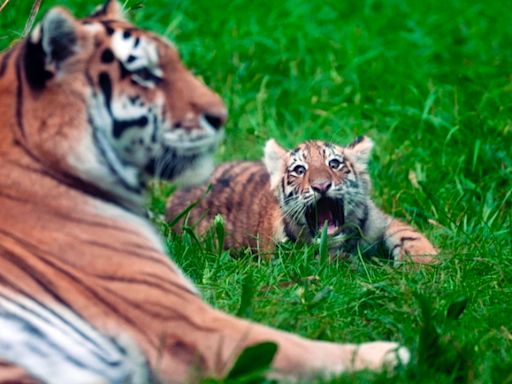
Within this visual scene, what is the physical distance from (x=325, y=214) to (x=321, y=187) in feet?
0.78

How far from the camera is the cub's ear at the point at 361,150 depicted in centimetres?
688

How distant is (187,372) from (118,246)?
47 centimetres

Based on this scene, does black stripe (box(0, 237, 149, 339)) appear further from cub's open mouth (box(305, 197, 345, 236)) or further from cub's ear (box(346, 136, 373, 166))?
cub's ear (box(346, 136, 373, 166))

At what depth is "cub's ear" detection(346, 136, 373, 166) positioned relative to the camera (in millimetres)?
6883

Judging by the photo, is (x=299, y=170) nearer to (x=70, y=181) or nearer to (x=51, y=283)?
(x=70, y=181)

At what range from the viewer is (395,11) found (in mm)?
9984

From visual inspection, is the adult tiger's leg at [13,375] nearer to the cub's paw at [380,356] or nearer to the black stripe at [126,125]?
the black stripe at [126,125]

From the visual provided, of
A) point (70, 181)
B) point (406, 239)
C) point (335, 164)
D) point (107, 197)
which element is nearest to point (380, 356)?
point (107, 197)

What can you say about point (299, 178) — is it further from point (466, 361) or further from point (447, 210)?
point (466, 361)

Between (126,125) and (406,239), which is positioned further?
(406,239)

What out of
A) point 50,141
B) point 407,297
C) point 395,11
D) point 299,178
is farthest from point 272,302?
point 395,11

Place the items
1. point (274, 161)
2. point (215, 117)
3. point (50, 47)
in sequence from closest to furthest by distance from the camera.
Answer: point (50, 47)
point (215, 117)
point (274, 161)

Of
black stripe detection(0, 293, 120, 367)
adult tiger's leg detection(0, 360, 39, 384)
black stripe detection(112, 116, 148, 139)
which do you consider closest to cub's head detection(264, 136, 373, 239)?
black stripe detection(112, 116, 148, 139)

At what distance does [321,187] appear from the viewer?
21.2 feet
